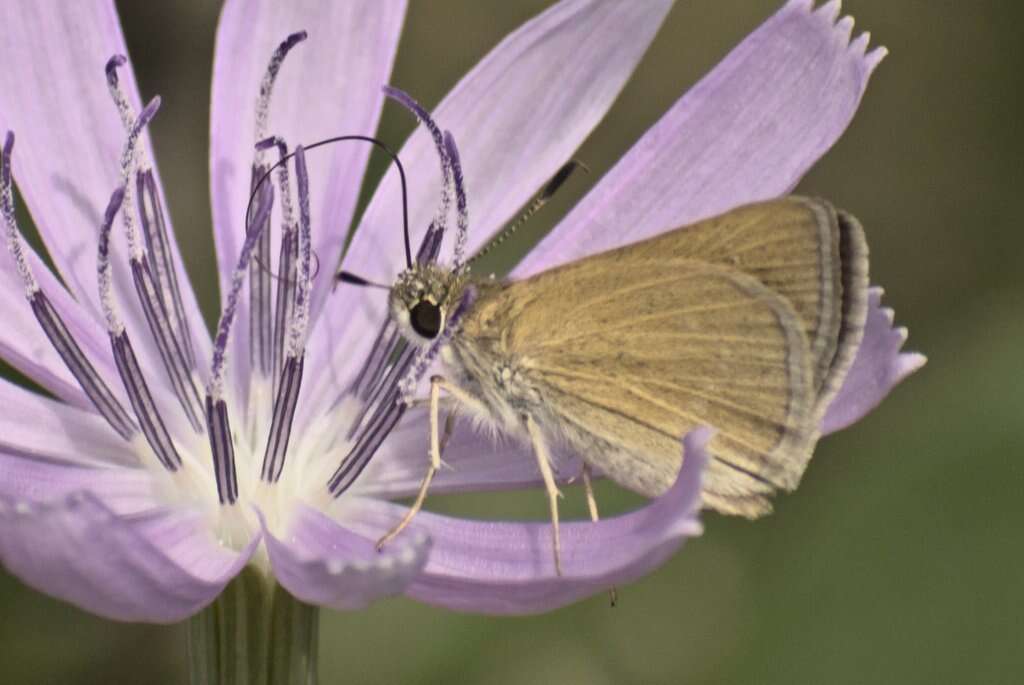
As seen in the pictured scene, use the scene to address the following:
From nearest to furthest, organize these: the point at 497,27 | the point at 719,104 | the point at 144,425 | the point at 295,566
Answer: the point at 295,566 → the point at 144,425 → the point at 719,104 → the point at 497,27

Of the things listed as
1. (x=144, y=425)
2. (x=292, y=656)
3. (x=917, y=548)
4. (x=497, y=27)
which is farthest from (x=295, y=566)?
(x=497, y=27)

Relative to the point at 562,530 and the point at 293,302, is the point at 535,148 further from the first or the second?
the point at 562,530

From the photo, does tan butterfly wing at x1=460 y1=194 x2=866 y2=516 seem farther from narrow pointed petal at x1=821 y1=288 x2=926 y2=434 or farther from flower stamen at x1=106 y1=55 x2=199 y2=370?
flower stamen at x1=106 y1=55 x2=199 y2=370

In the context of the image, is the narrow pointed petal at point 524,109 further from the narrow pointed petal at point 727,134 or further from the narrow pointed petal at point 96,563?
the narrow pointed petal at point 96,563

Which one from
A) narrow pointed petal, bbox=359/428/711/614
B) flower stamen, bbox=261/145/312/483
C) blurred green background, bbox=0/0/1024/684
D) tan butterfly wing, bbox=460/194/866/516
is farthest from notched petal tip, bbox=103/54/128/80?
blurred green background, bbox=0/0/1024/684

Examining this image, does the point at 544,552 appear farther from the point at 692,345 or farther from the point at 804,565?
the point at 804,565

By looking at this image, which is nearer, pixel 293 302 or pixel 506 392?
pixel 506 392
